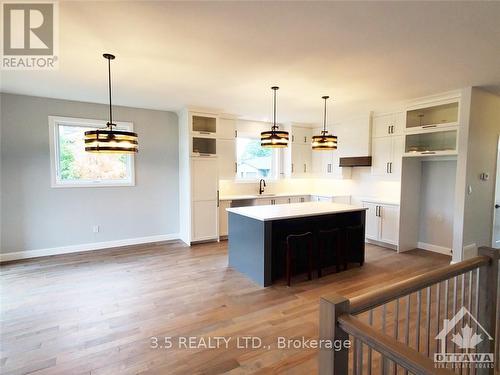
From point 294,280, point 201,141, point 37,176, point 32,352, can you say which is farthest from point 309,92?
point 37,176

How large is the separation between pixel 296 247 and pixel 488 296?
89.1 inches

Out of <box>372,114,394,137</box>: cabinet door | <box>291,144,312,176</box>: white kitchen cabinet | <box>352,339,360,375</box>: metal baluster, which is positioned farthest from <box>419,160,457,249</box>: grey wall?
<box>352,339,360,375</box>: metal baluster

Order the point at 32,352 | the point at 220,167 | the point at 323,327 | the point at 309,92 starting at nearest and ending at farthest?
the point at 323,327 → the point at 32,352 → the point at 309,92 → the point at 220,167

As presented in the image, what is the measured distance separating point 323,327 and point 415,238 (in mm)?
5175

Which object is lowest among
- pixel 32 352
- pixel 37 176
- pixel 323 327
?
pixel 32 352

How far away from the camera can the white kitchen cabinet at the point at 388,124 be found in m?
5.16

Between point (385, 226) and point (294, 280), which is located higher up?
point (385, 226)

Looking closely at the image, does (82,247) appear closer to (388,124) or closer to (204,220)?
(204,220)

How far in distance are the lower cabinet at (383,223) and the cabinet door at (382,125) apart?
142cm

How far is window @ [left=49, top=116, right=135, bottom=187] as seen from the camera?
4.84 m

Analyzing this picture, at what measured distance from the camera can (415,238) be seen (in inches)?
213

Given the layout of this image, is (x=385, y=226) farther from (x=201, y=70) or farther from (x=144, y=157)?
(x=144, y=157)

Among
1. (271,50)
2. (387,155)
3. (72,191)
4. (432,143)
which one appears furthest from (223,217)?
(432,143)

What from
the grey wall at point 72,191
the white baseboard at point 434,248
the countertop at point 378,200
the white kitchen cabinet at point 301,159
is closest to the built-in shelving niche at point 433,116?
the countertop at point 378,200
